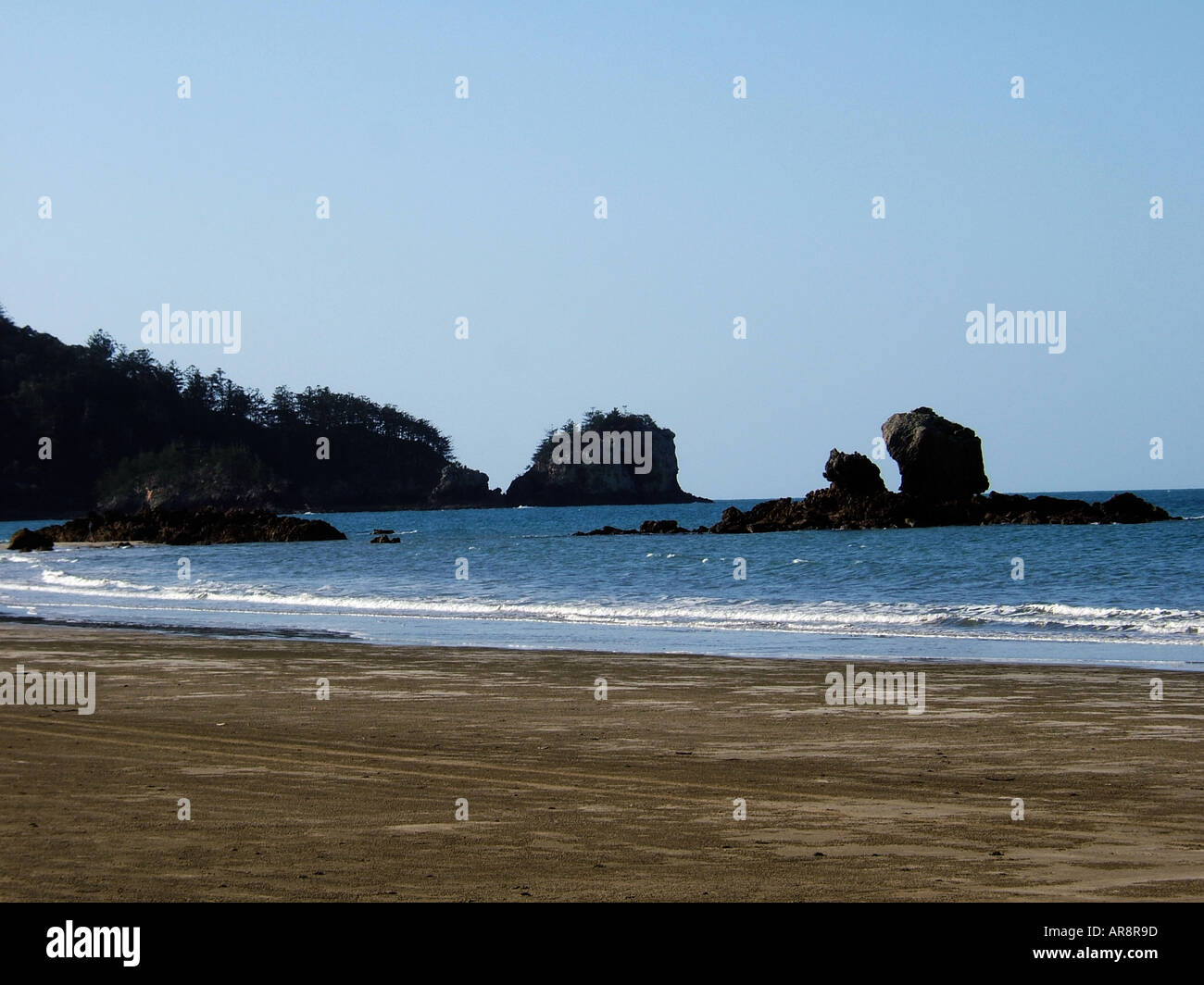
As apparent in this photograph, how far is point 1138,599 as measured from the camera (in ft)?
96.9

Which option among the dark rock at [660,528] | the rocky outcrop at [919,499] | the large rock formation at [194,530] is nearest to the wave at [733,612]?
the large rock formation at [194,530]

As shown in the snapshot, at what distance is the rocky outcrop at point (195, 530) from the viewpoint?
8725cm

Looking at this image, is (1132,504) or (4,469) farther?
(4,469)

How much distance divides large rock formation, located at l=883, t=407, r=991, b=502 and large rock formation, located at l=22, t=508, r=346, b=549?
37167mm

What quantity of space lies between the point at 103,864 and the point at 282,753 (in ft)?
13.4

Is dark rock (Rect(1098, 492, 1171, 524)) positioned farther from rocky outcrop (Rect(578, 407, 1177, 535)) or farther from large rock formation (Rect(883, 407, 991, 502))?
large rock formation (Rect(883, 407, 991, 502))

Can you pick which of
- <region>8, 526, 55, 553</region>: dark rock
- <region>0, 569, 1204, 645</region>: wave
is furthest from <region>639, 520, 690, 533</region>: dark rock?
<region>0, 569, 1204, 645</region>: wave

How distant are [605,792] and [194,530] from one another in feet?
276

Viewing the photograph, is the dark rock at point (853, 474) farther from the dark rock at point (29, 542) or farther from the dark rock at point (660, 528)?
the dark rock at point (29, 542)

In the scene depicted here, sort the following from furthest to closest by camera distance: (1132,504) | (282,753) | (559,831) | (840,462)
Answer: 1. (840,462)
2. (1132,504)
3. (282,753)
4. (559,831)
